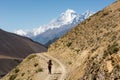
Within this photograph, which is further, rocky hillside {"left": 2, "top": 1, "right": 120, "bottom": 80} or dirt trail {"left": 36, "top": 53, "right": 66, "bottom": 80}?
dirt trail {"left": 36, "top": 53, "right": 66, "bottom": 80}

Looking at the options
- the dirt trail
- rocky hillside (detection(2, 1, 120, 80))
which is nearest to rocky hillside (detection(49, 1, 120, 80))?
rocky hillside (detection(2, 1, 120, 80))

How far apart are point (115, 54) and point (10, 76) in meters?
30.5

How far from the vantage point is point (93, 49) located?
124 feet

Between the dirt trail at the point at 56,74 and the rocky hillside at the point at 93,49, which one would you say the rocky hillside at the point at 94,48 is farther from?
the dirt trail at the point at 56,74

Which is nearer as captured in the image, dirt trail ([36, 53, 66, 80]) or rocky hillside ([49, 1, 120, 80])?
rocky hillside ([49, 1, 120, 80])

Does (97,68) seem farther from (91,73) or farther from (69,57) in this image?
(69,57)

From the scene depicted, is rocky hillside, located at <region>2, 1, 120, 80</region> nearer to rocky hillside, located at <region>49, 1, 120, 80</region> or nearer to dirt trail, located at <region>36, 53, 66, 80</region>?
rocky hillside, located at <region>49, 1, 120, 80</region>

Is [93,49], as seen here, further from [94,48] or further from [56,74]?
[56,74]

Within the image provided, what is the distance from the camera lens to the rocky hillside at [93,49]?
2661 centimetres

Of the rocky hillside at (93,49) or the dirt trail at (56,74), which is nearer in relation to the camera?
the rocky hillside at (93,49)

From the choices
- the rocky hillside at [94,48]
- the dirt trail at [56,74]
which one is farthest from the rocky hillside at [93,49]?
the dirt trail at [56,74]

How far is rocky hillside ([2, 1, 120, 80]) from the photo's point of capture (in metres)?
26.6

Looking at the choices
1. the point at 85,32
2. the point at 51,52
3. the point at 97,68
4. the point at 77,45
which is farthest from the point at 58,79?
the point at 51,52

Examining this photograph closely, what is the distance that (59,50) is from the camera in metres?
67.2
